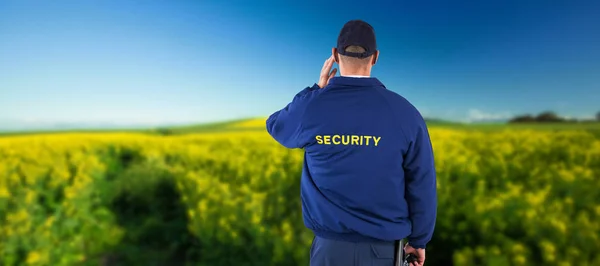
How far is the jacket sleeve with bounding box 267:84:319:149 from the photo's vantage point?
6.17 ft

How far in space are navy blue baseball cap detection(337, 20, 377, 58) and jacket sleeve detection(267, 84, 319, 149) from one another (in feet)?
0.77

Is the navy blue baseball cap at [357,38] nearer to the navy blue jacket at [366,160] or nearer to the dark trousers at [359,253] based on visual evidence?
the navy blue jacket at [366,160]

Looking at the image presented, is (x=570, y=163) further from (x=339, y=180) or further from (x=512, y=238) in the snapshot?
(x=339, y=180)

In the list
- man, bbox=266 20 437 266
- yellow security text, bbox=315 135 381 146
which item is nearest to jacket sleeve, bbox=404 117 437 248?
man, bbox=266 20 437 266

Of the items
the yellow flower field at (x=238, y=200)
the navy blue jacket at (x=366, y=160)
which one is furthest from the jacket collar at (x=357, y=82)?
the yellow flower field at (x=238, y=200)

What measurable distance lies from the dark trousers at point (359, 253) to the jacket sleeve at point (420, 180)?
16 cm

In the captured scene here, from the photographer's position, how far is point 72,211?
468cm

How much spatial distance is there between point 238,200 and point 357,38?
2.46 meters

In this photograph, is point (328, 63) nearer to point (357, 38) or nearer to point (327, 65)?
point (327, 65)

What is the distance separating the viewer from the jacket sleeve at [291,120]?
188 cm

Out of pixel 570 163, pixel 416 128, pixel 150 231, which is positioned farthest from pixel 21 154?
Answer: pixel 570 163

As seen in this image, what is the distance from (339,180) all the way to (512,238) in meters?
1.40

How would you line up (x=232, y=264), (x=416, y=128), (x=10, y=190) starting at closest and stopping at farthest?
(x=416, y=128)
(x=232, y=264)
(x=10, y=190)

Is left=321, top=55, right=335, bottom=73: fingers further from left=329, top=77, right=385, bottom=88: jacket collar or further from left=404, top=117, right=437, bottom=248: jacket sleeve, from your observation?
left=404, top=117, right=437, bottom=248: jacket sleeve
